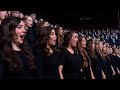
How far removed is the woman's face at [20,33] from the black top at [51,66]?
368 mm

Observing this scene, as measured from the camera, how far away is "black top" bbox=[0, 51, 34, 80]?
3148mm

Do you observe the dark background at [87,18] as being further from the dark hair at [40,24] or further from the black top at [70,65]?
the black top at [70,65]

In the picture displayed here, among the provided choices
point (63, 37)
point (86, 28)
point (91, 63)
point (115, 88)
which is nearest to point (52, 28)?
point (63, 37)

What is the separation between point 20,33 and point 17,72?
45cm

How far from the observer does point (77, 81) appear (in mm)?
3621

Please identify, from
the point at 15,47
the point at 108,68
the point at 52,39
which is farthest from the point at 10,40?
the point at 108,68

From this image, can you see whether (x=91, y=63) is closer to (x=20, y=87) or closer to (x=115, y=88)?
(x=115, y=88)

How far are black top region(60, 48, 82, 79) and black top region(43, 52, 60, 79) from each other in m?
0.08

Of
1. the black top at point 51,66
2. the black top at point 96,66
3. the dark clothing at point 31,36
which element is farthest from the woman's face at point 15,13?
the black top at point 96,66

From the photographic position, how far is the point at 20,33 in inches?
132

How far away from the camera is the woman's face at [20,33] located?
10.9 ft

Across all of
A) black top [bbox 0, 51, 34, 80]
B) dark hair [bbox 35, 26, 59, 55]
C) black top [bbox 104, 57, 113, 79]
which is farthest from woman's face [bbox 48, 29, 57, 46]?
black top [bbox 104, 57, 113, 79]

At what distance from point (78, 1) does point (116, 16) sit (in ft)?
1.71

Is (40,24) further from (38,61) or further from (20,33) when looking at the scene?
(38,61)
